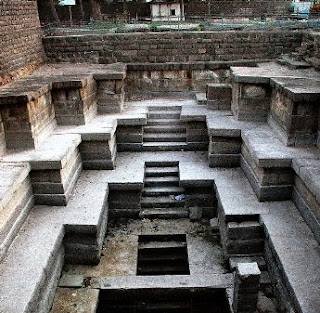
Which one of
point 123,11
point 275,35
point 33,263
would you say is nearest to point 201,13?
point 123,11

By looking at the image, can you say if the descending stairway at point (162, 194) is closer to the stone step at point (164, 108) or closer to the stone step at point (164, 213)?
the stone step at point (164, 213)

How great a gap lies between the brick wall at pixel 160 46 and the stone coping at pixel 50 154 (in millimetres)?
4385

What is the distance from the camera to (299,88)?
6551 mm

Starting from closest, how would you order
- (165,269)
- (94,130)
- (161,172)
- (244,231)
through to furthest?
(244,231)
(165,269)
(94,130)
(161,172)

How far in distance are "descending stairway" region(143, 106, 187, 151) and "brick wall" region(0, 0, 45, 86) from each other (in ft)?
11.3

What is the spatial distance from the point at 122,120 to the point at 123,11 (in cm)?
1941

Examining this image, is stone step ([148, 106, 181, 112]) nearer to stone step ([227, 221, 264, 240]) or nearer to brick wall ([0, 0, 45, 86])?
brick wall ([0, 0, 45, 86])

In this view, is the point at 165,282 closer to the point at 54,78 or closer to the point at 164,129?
the point at 164,129

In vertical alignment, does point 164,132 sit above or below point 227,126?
below

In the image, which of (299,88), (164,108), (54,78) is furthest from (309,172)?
(54,78)

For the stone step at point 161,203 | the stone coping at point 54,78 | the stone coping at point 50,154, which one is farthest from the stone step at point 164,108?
the stone step at point 161,203

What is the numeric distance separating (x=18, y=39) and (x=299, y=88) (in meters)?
6.78

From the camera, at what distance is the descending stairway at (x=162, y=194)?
7.01 m

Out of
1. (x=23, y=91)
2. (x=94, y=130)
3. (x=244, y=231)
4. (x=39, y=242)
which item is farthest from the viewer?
(x=94, y=130)
